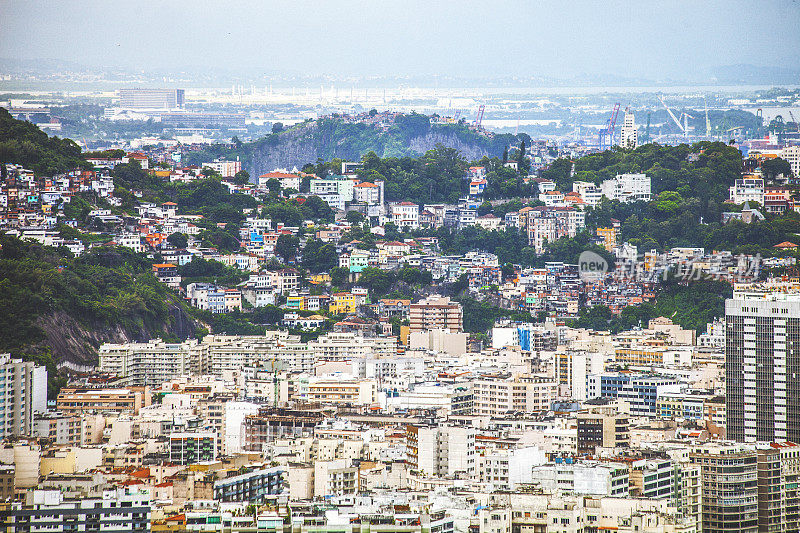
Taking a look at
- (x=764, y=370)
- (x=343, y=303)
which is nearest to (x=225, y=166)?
(x=343, y=303)

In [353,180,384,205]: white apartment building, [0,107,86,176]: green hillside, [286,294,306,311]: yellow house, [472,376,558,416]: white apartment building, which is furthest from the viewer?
[353,180,384,205]: white apartment building

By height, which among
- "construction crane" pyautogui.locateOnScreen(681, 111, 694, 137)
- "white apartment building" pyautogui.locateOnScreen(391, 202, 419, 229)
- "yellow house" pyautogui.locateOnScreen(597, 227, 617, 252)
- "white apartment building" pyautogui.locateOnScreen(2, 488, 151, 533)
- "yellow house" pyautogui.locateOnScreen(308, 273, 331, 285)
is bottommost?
"white apartment building" pyautogui.locateOnScreen(2, 488, 151, 533)

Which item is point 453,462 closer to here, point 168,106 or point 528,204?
point 528,204

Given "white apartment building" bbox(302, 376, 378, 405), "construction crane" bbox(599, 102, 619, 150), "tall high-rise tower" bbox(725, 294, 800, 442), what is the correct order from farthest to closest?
"construction crane" bbox(599, 102, 619, 150) → "white apartment building" bbox(302, 376, 378, 405) → "tall high-rise tower" bbox(725, 294, 800, 442)

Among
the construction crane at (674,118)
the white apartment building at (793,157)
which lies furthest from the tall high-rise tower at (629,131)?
the white apartment building at (793,157)

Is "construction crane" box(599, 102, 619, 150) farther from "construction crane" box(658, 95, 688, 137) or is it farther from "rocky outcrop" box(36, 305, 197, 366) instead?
"rocky outcrop" box(36, 305, 197, 366)

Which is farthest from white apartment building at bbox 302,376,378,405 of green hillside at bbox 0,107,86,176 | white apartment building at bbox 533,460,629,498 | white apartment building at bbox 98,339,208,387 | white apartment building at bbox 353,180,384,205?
white apartment building at bbox 353,180,384,205

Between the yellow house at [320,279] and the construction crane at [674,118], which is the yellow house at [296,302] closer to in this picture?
the yellow house at [320,279]
